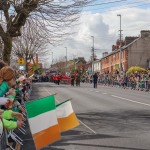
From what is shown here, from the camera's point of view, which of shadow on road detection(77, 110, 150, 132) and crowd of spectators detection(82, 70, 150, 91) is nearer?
shadow on road detection(77, 110, 150, 132)

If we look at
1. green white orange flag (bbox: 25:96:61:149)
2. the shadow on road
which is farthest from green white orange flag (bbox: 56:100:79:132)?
the shadow on road

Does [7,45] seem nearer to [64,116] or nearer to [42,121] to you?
[64,116]

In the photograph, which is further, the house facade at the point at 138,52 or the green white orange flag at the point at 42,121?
the house facade at the point at 138,52

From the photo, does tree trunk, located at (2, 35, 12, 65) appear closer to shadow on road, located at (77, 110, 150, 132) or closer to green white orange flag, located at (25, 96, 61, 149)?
shadow on road, located at (77, 110, 150, 132)

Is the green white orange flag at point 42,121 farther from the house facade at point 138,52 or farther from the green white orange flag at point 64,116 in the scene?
the house facade at point 138,52

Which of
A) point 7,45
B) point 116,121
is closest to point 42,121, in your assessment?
point 116,121

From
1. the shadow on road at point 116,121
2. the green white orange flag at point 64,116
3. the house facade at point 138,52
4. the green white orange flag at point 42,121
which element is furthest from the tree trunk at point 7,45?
the house facade at point 138,52

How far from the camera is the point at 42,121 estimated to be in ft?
21.2

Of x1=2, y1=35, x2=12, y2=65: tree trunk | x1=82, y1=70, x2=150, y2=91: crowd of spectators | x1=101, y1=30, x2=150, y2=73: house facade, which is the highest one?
x1=101, y1=30, x2=150, y2=73: house facade

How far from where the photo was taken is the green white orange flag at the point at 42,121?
249 inches

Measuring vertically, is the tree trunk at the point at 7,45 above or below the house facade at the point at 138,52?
below

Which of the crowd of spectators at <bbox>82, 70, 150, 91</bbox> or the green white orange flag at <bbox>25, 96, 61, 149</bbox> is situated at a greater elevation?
the crowd of spectators at <bbox>82, 70, 150, 91</bbox>

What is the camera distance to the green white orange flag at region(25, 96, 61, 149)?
6.33 meters

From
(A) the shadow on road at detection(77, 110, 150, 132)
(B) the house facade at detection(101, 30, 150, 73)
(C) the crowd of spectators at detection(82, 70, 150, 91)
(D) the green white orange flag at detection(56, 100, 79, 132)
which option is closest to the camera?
(D) the green white orange flag at detection(56, 100, 79, 132)
